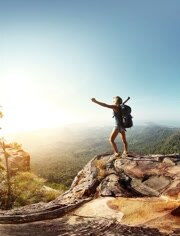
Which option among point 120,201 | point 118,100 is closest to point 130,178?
point 120,201

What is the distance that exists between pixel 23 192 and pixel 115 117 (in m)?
16.6

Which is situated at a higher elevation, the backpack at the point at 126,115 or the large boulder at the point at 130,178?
the backpack at the point at 126,115

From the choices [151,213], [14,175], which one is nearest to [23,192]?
[14,175]

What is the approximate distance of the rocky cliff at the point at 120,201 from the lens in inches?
275

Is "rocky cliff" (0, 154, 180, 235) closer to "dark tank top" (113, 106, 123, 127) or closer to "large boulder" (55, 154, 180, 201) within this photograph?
"large boulder" (55, 154, 180, 201)

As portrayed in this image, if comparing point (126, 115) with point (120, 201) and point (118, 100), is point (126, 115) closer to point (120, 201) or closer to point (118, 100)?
point (118, 100)

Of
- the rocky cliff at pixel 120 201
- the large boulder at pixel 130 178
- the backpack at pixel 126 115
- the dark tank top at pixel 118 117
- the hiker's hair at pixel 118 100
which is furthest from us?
the dark tank top at pixel 118 117

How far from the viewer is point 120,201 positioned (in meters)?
8.63

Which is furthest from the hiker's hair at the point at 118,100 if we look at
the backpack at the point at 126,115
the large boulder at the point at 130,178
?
the large boulder at the point at 130,178

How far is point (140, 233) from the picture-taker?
638 cm

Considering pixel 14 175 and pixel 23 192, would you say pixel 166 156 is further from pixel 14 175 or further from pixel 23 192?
pixel 14 175

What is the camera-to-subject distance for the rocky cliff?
22.9 feet

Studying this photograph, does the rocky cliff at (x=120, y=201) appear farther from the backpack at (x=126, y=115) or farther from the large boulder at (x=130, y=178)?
the backpack at (x=126, y=115)

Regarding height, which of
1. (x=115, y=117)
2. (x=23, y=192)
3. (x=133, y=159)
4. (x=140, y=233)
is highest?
(x=115, y=117)
